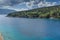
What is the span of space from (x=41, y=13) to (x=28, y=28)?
34 cm

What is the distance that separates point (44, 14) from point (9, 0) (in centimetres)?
66

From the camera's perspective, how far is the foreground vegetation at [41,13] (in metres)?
2.17

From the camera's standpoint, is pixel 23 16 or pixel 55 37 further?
pixel 23 16

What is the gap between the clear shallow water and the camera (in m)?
2.10

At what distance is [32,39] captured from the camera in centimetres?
210

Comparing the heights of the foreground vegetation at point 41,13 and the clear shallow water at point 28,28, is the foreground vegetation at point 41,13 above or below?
above

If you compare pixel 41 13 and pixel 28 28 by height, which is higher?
pixel 41 13

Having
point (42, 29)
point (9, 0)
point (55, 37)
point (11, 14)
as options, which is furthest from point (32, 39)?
point (9, 0)

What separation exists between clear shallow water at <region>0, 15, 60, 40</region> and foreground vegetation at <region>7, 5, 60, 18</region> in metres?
0.07

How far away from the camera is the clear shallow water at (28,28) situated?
2100mm

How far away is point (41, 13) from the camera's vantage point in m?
2.20

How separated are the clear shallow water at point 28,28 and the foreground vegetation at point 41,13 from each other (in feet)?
0.24

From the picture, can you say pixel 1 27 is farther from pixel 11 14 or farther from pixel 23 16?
pixel 23 16

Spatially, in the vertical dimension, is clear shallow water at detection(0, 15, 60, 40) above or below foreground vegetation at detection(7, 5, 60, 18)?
below
